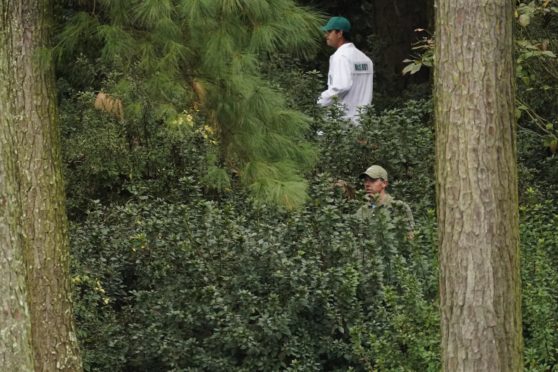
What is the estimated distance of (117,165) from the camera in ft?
37.3

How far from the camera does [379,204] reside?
9758 millimetres

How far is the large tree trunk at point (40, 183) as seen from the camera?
7539 mm

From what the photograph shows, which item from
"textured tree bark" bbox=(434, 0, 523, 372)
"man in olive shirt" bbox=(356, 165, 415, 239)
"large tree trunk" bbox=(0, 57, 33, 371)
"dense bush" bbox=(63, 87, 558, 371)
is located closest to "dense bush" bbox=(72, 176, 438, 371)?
"dense bush" bbox=(63, 87, 558, 371)

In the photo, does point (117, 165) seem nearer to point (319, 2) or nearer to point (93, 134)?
point (93, 134)

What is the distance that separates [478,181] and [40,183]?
9.07 feet

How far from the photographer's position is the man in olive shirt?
9.63m

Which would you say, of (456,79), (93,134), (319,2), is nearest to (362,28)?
(319,2)

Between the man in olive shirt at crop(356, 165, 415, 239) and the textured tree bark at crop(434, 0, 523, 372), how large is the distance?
3.47 meters

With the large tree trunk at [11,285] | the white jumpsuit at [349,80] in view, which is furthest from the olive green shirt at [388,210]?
the large tree trunk at [11,285]

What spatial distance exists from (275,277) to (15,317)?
3.19 m

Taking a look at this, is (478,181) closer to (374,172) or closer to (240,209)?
(374,172)

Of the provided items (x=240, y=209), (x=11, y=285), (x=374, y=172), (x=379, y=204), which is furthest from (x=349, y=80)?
(x=11, y=285)

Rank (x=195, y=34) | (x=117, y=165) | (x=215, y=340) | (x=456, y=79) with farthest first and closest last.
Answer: (x=117, y=165)
(x=215, y=340)
(x=195, y=34)
(x=456, y=79)

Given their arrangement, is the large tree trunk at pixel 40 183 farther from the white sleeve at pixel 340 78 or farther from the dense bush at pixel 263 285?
the white sleeve at pixel 340 78
